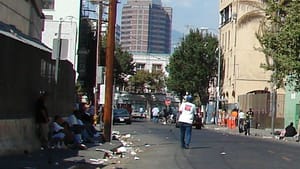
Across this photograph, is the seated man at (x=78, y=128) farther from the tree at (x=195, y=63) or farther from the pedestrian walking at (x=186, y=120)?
the tree at (x=195, y=63)

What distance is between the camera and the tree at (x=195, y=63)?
79812 millimetres

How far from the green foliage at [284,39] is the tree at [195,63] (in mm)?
40933

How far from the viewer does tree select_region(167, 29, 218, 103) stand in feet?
262

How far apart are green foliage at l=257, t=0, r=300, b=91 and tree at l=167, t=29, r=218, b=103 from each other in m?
40.9

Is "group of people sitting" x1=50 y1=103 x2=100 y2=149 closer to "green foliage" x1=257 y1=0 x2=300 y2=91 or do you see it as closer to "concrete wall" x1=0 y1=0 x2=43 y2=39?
"concrete wall" x1=0 y1=0 x2=43 y2=39

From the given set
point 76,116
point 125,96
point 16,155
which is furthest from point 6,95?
point 125,96

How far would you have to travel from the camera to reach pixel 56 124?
2005 centimetres

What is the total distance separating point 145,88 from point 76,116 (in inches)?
3818

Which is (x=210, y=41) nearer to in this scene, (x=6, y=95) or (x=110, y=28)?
(x=110, y=28)

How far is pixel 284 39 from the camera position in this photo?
35.5 m

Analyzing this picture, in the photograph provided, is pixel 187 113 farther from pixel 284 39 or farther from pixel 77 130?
pixel 284 39

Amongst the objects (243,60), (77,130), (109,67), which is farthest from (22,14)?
Result: (243,60)

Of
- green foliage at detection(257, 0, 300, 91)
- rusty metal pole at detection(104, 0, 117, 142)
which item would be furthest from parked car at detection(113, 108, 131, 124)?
rusty metal pole at detection(104, 0, 117, 142)

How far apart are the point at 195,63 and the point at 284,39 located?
4431 cm
